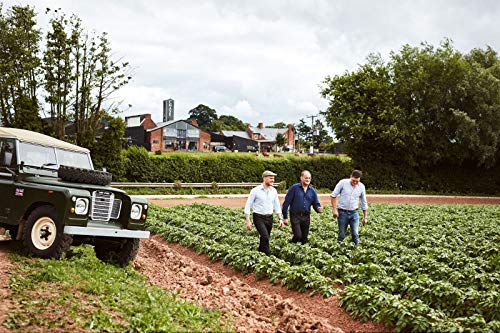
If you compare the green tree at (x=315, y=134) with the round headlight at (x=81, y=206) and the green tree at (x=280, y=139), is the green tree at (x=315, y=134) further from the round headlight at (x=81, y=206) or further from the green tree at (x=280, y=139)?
the round headlight at (x=81, y=206)

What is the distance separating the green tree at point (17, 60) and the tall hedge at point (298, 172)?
7.28 m

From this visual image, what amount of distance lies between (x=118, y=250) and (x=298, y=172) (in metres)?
32.5

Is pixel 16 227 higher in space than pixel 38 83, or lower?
lower

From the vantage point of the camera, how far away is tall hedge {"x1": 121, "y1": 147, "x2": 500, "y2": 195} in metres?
34.6

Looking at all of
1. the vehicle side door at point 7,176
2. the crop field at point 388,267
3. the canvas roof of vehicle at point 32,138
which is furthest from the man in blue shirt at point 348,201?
the vehicle side door at point 7,176

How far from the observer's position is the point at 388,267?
9.39 metres

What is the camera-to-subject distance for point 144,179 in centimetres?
3381

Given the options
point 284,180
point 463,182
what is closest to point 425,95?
point 463,182

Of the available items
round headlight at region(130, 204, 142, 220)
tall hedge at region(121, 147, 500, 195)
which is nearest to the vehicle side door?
round headlight at region(130, 204, 142, 220)

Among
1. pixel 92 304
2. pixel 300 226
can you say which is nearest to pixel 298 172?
pixel 300 226

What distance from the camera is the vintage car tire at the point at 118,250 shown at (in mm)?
9617

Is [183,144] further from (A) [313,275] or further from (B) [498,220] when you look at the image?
(A) [313,275]

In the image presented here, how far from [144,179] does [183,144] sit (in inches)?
1314

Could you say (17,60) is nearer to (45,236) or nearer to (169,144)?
(45,236)
